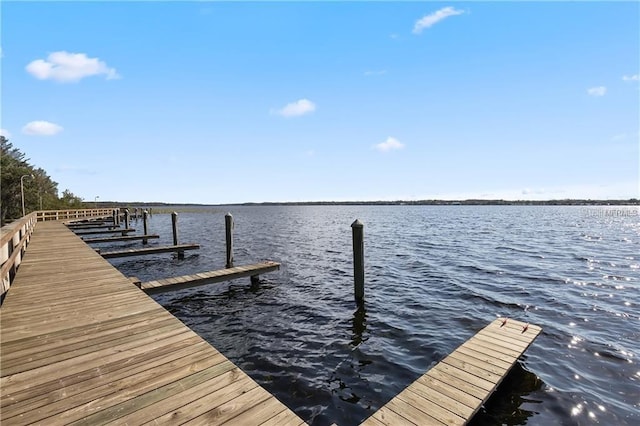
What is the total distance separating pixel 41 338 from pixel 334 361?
5.20 meters

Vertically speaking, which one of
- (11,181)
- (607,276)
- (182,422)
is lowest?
(607,276)

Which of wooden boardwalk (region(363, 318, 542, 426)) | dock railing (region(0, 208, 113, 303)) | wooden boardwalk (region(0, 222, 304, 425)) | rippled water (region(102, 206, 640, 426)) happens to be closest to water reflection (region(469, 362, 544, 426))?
rippled water (region(102, 206, 640, 426))

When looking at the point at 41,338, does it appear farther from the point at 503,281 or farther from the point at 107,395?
the point at 503,281

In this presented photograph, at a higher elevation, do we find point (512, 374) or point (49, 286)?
point (49, 286)

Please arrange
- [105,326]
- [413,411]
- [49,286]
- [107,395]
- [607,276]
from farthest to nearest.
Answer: [607,276] < [49,286] < [105,326] < [413,411] < [107,395]

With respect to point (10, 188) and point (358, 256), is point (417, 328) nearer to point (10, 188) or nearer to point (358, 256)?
point (358, 256)

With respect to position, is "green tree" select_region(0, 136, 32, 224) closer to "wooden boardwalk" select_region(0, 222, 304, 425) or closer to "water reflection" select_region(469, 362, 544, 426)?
"wooden boardwalk" select_region(0, 222, 304, 425)

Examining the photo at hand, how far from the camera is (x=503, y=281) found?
1373 centimetres

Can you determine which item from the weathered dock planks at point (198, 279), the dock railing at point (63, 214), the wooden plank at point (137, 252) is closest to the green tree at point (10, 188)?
the dock railing at point (63, 214)

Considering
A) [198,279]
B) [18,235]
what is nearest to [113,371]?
[198,279]

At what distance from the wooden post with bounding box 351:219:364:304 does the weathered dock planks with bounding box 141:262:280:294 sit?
→ 391cm

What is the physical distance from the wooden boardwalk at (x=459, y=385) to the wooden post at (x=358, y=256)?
459 centimetres

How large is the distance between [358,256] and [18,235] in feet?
34.9

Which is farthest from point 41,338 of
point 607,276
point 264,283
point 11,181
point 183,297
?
point 11,181
